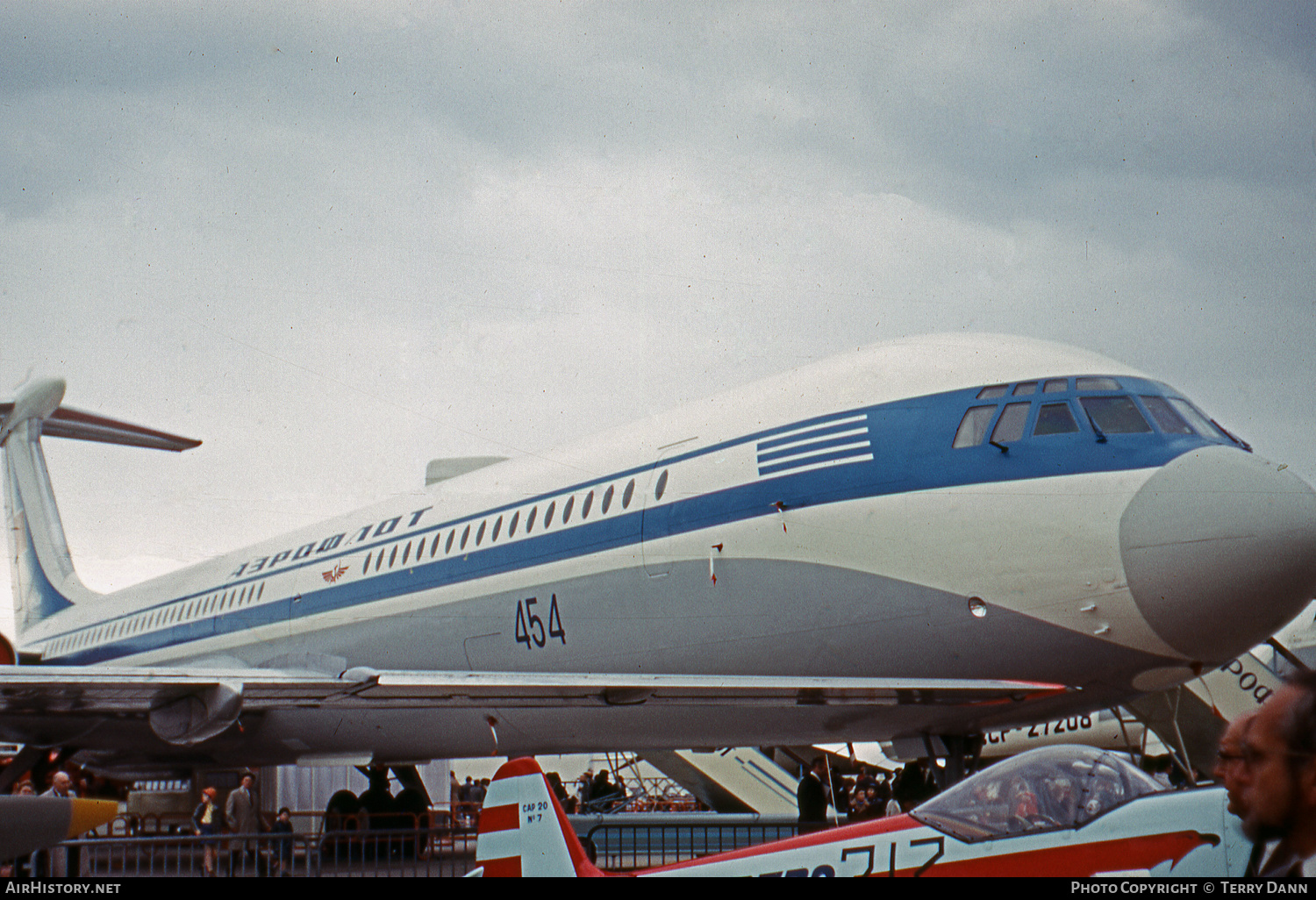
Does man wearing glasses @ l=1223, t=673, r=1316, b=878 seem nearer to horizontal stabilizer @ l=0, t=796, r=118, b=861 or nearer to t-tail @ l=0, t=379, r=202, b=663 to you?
horizontal stabilizer @ l=0, t=796, r=118, b=861

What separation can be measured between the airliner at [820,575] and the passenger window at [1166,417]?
2cm

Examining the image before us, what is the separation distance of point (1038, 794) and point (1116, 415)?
12.9 feet

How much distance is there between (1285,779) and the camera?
6.59ft

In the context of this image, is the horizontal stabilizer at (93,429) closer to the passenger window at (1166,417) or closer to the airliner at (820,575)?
the airliner at (820,575)

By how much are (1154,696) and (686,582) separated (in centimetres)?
520

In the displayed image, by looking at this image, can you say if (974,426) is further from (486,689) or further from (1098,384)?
(486,689)

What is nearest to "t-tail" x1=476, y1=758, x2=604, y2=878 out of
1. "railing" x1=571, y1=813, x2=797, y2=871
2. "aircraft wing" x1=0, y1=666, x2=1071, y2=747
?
"aircraft wing" x1=0, y1=666, x2=1071, y2=747

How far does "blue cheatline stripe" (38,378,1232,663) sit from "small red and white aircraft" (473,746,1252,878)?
302 centimetres

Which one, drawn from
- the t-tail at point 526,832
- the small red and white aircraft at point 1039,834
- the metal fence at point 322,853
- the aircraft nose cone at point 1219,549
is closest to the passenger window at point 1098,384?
the aircraft nose cone at point 1219,549

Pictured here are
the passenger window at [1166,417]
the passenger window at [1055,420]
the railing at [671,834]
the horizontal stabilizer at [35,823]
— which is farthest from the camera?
the railing at [671,834]

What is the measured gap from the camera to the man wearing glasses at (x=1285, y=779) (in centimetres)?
198

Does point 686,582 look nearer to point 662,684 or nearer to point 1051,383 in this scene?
point 662,684

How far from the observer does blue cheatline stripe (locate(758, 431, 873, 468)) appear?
30.6ft

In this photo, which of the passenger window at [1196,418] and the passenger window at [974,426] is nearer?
the passenger window at [1196,418]
